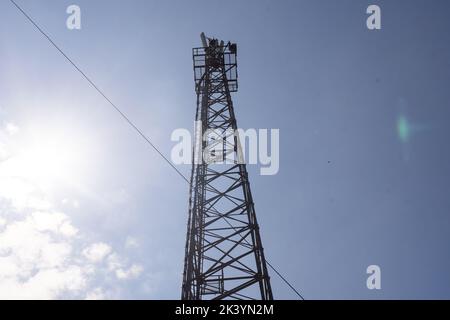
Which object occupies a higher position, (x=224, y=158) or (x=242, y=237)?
(x=224, y=158)

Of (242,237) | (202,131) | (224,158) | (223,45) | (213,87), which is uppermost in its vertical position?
(223,45)

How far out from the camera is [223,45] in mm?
17375
